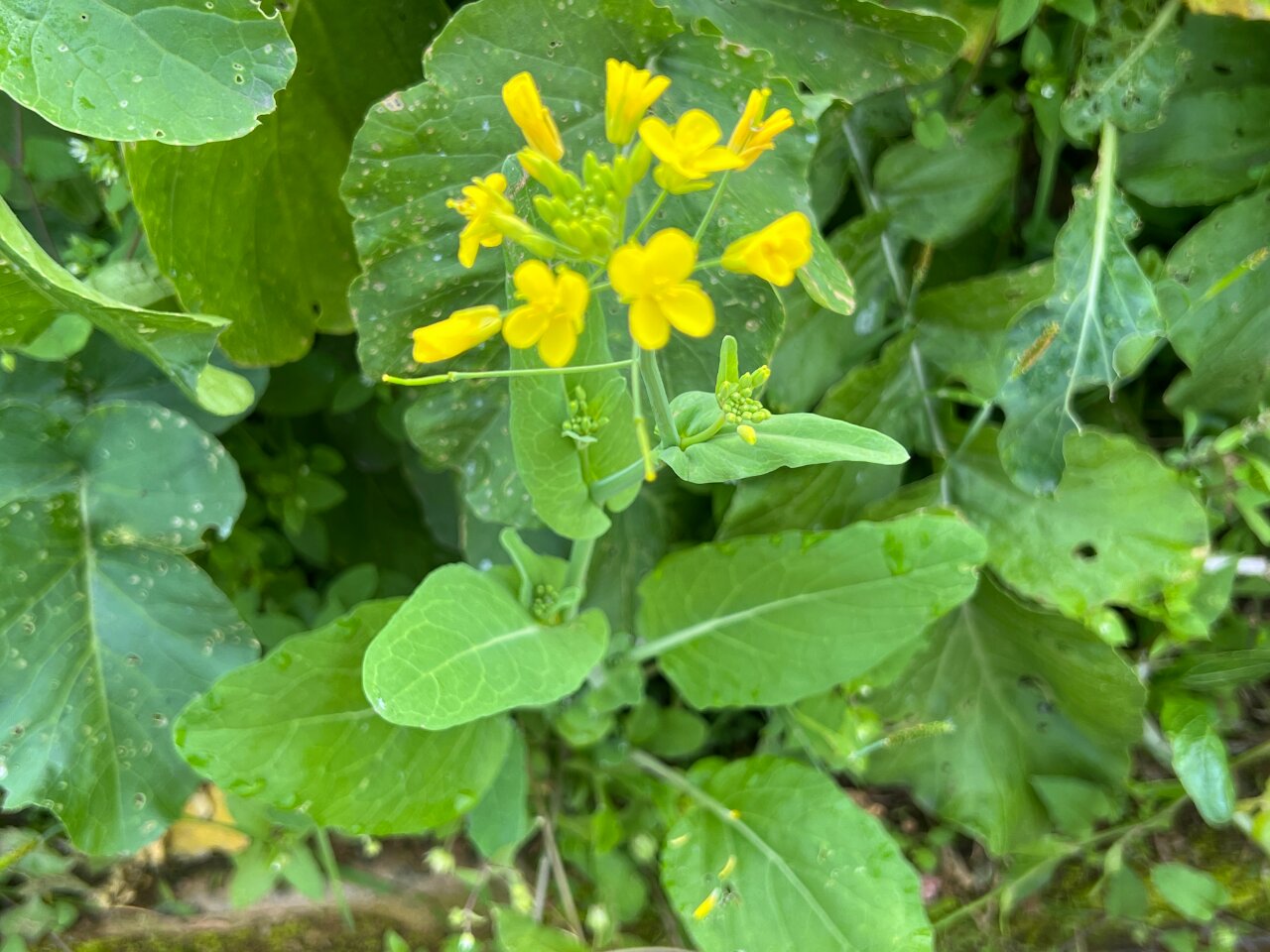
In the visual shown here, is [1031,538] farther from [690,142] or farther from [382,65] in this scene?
[382,65]

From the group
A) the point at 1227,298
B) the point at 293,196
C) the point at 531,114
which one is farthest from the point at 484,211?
the point at 1227,298

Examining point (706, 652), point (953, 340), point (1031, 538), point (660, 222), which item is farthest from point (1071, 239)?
point (706, 652)

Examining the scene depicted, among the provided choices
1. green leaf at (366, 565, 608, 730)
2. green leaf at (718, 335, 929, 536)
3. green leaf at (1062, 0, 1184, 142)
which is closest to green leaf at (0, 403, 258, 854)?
green leaf at (366, 565, 608, 730)

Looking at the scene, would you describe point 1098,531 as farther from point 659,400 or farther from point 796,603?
point 659,400

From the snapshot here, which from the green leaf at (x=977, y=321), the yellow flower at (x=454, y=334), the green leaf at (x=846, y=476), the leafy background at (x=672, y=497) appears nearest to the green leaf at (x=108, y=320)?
the leafy background at (x=672, y=497)

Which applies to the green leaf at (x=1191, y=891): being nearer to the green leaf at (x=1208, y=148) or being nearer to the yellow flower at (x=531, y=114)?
the green leaf at (x=1208, y=148)

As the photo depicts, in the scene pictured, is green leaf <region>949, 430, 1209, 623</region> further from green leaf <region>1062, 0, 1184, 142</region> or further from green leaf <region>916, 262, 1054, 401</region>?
green leaf <region>1062, 0, 1184, 142</region>
